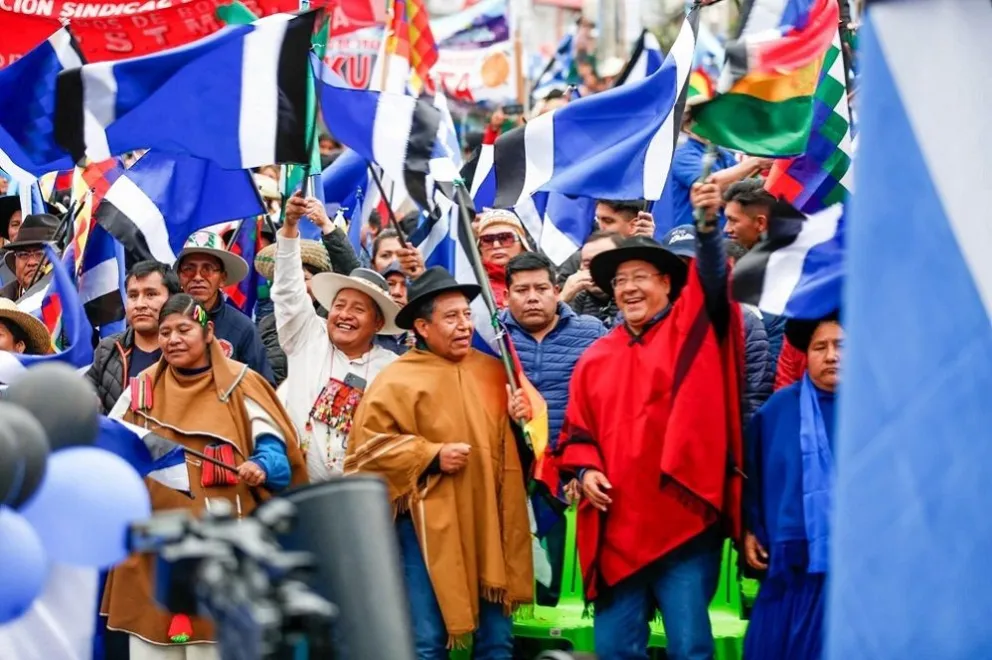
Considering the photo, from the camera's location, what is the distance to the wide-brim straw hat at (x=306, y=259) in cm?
1027

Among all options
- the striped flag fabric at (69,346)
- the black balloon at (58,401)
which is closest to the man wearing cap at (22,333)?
the striped flag fabric at (69,346)

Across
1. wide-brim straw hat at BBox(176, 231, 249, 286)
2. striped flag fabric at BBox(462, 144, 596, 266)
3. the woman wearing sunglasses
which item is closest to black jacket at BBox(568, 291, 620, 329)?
striped flag fabric at BBox(462, 144, 596, 266)

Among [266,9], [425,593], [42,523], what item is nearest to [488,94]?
[266,9]

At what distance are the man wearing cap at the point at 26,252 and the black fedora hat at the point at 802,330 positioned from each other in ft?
17.2

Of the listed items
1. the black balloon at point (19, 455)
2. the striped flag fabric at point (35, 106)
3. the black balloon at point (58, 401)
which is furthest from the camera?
the striped flag fabric at point (35, 106)

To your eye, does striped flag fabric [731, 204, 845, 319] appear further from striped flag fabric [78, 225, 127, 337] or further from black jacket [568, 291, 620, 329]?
striped flag fabric [78, 225, 127, 337]

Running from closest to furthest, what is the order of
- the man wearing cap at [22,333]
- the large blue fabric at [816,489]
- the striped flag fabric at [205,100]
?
the large blue fabric at [816,489] < the striped flag fabric at [205,100] < the man wearing cap at [22,333]

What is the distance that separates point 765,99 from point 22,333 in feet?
12.7

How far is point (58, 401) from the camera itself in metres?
4.40

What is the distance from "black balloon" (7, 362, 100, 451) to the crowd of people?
3222mm

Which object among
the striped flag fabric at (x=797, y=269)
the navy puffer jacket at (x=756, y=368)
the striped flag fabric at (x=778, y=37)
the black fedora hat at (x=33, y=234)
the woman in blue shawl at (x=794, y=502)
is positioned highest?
the striped flag fabric at (x=778, y=37)

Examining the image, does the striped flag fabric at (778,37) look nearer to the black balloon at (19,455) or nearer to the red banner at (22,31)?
the red banner at (22,31)

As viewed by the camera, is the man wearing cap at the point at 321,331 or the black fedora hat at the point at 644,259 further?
the man wearing cap at the point at 321,331

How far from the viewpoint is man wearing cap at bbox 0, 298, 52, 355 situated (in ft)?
30.3
